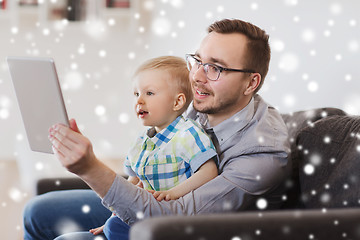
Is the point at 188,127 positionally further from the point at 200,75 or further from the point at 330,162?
the point at 330,162

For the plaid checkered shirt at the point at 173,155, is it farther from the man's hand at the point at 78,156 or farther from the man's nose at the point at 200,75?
the man's hand at the point at 78,156

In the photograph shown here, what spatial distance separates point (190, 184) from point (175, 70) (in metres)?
0.40

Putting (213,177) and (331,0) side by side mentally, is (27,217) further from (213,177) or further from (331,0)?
(331,0)

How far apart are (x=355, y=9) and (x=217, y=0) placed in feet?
4.98

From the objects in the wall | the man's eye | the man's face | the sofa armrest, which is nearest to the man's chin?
the man's face

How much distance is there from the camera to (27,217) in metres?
1.75

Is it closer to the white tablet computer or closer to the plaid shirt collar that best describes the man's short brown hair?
the plaid shirt collar

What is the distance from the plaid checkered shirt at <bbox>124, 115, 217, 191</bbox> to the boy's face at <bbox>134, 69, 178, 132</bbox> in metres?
0.05

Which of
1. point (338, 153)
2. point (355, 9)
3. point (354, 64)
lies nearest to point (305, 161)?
point (338, 153)

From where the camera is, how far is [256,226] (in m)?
0.97

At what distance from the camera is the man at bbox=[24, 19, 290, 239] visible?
1246 millimetres

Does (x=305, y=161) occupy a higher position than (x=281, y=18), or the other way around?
(x=281, y=18)

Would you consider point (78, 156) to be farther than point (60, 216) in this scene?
No

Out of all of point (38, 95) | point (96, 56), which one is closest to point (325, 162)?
point (38, 95)
